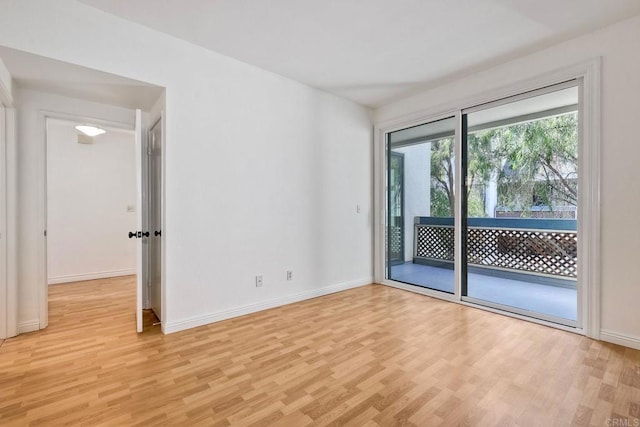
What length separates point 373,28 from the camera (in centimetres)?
257

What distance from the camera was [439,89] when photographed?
3.72 m

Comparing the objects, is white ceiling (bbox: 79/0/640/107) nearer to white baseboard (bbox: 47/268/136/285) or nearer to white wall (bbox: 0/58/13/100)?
white wall (bbox: 0/58/13/100)

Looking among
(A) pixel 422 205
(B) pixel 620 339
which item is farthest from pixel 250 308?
(B) pixel 620 339

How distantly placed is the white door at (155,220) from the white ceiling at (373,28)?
40.6 inches

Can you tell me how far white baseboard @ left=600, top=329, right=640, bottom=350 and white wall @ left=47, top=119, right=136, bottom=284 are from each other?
625cm

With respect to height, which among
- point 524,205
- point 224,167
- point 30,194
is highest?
point 224,167

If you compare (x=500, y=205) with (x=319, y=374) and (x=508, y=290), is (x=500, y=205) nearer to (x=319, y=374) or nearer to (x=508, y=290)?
(x=508, y=290)

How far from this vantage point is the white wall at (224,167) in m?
2.36

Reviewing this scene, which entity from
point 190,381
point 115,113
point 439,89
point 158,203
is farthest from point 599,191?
point 115,113

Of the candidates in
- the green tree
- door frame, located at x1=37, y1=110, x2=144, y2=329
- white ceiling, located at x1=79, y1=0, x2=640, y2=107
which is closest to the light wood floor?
door frame, located at x1=37, y1=110, x2=144, y2=329

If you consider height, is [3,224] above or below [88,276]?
above

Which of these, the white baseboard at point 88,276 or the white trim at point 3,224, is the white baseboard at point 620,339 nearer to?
the white trim at point 3,224

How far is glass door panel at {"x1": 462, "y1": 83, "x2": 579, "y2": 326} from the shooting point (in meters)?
2.93

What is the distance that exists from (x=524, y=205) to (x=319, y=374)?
2.80 m
